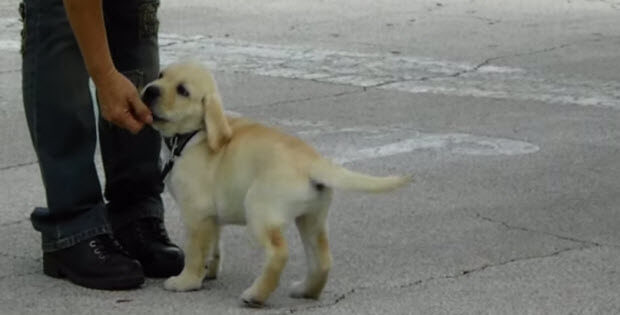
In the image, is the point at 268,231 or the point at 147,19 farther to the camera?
the point at 147,19

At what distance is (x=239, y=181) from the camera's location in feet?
15.5

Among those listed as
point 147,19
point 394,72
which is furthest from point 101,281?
point 394,72

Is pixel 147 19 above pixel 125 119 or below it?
above

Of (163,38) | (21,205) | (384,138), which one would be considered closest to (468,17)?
(163,38)

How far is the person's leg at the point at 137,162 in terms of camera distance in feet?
16.6

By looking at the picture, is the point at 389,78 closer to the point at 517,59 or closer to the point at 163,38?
the point at 517,59

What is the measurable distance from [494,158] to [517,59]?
10.0 ft

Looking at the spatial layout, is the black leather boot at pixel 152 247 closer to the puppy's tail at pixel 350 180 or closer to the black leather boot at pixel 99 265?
the black leather boot at pixel 99 265

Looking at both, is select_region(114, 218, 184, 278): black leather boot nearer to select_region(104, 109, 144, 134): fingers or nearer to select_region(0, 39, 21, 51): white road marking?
select_region(104, 109, 144, 134): fingers

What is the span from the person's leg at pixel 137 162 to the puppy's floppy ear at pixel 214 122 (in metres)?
0.40

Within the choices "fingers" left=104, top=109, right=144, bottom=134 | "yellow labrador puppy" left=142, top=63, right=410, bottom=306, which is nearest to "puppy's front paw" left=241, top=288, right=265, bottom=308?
"yellow labrador puppy" left=142, top=63, right=410, bottom=306

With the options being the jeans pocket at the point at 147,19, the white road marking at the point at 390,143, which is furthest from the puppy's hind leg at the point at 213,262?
the white road marking at the point at 390,143

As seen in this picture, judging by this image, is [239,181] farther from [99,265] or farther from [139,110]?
[99,265]

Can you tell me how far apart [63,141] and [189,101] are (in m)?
0.48
